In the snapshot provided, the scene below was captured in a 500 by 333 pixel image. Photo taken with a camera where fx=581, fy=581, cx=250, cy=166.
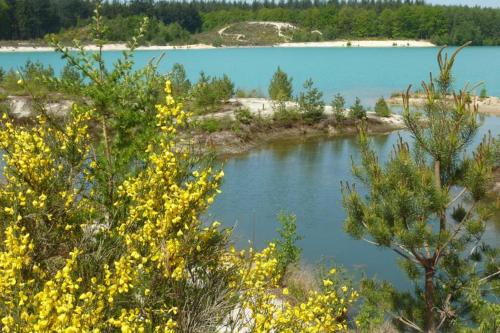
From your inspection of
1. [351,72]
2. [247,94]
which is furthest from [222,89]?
[351,72]

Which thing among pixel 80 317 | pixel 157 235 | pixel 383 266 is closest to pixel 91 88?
pixel 157 235

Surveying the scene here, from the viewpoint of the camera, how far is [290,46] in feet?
397

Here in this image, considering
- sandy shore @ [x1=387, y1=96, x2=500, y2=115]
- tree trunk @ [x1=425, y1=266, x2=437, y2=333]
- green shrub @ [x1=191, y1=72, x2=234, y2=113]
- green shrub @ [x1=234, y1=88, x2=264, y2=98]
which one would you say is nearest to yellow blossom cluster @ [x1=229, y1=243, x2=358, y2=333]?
tree trunk @ [x1=425, y1=266, x2=437, y2=333]

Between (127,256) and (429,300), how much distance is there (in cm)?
527

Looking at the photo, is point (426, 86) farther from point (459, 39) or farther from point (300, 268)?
point (459, 39)

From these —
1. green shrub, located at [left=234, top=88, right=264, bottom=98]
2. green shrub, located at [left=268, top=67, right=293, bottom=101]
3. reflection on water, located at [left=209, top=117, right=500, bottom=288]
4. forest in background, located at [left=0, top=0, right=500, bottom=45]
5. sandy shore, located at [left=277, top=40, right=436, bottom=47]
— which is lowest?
reflection on water, located at [left=209, top=117, right=500, bottom=288]

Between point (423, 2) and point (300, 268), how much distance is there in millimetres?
162983

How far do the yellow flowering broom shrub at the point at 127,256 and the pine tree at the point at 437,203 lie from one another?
247cm

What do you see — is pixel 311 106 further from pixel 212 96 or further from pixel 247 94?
pixel 247 94

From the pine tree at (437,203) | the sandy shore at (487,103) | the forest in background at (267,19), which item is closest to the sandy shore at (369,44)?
the forest in background at (267,19)

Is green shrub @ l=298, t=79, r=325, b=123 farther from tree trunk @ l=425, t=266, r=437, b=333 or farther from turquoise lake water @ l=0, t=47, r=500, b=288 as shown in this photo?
tree trunk @ l=425, t=266, r=437, b=333

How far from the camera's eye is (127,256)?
504 cm

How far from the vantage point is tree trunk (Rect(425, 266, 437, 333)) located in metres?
8.49

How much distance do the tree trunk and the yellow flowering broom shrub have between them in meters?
3.08
